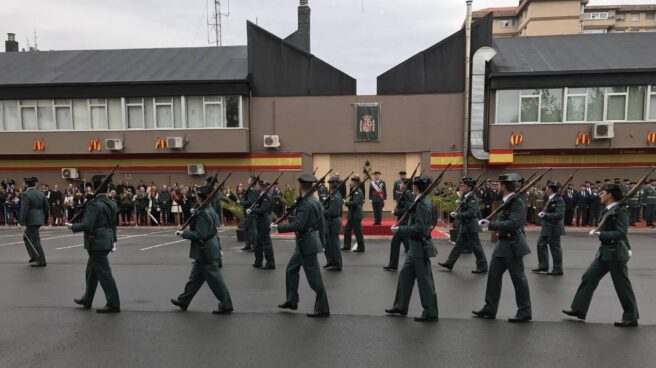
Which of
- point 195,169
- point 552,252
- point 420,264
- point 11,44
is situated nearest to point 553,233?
point 552,252

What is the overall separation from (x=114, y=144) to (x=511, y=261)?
19453mm

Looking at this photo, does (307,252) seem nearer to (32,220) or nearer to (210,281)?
(210,281)

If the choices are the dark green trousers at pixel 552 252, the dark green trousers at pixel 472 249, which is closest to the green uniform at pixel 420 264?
the dark green trousers at pixel 472 249

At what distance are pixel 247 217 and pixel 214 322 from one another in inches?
216

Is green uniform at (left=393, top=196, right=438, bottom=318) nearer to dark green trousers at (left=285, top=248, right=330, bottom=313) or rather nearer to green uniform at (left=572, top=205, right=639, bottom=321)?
dark green trousers at (left=285, top=248, right=330, bottom=313)

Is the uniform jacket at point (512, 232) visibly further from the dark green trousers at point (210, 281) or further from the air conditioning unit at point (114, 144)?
the air conditioning unit at point (114, 144)

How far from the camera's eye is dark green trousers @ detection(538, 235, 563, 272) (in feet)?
28.5

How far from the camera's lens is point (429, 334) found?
547cm

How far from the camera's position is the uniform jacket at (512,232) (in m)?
5.94

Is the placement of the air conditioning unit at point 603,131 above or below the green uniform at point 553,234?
above

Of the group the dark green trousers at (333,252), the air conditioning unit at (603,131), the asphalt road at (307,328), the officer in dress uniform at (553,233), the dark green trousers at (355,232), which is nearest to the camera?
the asphalt road at (307,328)

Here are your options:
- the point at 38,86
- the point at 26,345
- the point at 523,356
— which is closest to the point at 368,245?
the point at 523,356

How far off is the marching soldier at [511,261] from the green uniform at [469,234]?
9.31 ft

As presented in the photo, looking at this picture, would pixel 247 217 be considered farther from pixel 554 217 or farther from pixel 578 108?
pixel 578 108
